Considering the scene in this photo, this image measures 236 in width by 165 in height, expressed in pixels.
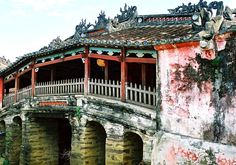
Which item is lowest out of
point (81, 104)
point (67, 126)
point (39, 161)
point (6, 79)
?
point (39, 161)

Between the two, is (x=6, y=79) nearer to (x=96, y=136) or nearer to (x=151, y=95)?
(x=96, y=136)

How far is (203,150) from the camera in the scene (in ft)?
23.0

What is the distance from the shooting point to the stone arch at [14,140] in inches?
586

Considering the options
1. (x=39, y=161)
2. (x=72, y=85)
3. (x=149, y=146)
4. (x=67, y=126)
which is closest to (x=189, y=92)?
(x=149, y=146)

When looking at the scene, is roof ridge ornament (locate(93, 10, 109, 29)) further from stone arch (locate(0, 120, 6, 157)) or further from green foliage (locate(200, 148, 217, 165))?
green foliage (locate(200, 148, 217, 165))

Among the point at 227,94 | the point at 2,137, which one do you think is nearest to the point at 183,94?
the point at 227,94

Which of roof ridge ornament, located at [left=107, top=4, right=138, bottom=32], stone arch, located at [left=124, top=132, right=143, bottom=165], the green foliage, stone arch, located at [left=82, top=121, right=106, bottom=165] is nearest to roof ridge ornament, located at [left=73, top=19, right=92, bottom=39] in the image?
roof ridge ornament, located at [left=107, top=4, right=138, bottom=32]

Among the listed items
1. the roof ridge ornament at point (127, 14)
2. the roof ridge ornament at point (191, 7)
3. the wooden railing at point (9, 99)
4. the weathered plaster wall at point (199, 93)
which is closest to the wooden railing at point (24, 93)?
the wooden railing at point (9, 99)

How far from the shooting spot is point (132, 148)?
31.6 feet

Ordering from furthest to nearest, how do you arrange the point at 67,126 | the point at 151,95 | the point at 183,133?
the point at 67,126
the point at 151,95
the point at 183,133

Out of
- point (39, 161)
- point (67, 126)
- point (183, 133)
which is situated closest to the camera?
point (183, 133)

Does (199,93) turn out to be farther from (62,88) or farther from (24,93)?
(24,93)

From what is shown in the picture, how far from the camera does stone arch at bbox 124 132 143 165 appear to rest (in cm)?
938

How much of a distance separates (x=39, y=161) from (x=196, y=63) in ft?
28.9
